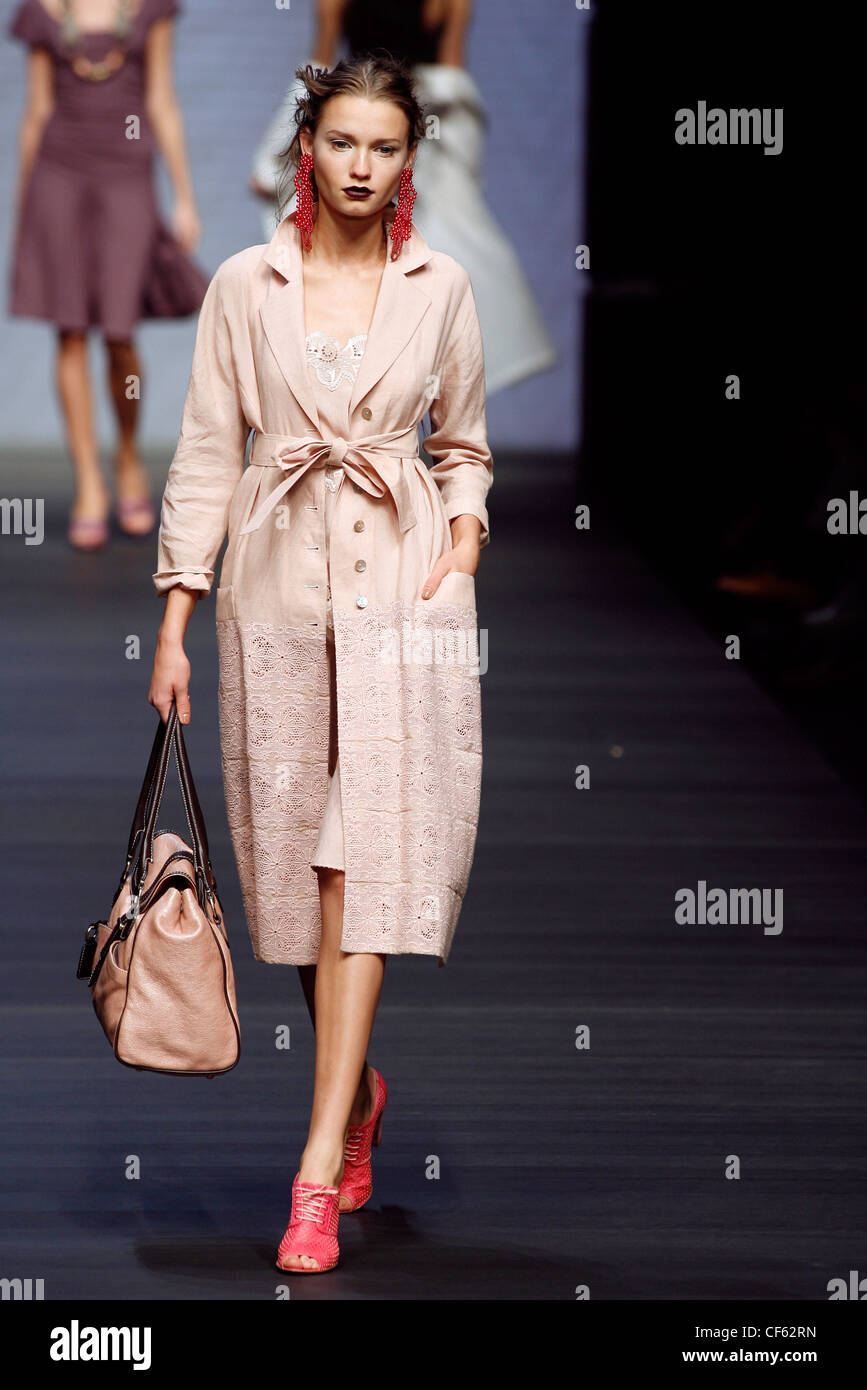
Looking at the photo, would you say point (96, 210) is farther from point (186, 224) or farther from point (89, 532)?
point (89, 532)

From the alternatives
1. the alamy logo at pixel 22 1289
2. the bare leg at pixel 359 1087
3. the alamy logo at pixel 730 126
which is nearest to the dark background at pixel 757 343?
the alamy logo at pixel 730 126

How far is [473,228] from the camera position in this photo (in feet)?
35.8

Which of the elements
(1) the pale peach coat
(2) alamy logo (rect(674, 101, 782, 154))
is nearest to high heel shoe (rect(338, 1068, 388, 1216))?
(1) the pale peach coat

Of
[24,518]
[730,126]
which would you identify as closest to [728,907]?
[730,126]

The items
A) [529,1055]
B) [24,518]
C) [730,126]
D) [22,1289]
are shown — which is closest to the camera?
[22,1289]

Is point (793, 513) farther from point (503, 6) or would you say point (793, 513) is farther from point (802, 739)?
point (503, 6)

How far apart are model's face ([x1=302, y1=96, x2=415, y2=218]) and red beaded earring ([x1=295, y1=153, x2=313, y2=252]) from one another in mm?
27

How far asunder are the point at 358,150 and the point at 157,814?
0.77 meters

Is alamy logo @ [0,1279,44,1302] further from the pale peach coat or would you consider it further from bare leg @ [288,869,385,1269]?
the pale peach coat

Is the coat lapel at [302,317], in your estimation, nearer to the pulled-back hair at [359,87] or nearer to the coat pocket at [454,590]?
the pulled-back hair at [359,87]
